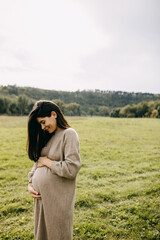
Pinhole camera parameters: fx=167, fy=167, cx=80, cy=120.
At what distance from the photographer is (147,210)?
15.8 feet

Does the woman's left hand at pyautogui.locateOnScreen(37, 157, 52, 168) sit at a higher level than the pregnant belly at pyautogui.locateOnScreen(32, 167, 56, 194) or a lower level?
higher

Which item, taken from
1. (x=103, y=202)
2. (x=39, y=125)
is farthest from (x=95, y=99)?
(x=39, y=125)

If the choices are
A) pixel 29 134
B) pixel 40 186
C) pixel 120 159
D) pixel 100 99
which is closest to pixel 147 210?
pixel 40 186

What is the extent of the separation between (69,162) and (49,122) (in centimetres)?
61

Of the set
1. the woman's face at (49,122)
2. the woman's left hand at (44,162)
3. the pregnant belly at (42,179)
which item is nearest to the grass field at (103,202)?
the pregnant belly at (42,179)

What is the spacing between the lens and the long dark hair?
7.45ft

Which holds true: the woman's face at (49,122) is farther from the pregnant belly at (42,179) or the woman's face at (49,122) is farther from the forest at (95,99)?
the forest at (95,99)

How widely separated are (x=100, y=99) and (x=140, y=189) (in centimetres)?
12195

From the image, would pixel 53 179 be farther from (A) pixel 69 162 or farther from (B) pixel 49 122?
(B) pixel 49 122

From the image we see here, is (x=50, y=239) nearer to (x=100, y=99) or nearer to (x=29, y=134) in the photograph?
(x=29, y=134)

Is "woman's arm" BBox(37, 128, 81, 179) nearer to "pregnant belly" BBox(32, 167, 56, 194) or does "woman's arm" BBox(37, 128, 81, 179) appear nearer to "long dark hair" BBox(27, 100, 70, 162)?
"pregnant belly" BBox(32, 167, 56, 194)

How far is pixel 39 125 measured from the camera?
7.95ft

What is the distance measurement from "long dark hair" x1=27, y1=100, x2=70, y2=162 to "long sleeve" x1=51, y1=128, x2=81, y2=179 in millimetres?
281

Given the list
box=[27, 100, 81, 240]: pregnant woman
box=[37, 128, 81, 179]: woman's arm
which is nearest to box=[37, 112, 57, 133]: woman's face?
box=[27, 100, 81, 240]: pregnant woman
